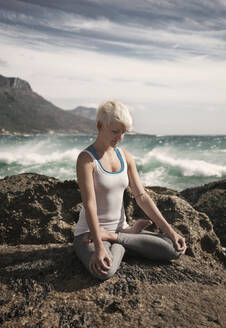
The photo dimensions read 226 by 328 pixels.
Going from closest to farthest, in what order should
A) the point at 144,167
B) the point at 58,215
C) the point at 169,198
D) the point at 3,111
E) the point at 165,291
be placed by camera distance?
the point at 165,291, the point at 58,215, the point at 169,198, the point at 144,167, the point at 3,111

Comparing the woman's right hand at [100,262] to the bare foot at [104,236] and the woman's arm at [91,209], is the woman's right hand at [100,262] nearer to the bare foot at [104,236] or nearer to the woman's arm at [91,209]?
the woman's arm at [91,209]

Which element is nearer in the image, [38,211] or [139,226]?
[139,226]

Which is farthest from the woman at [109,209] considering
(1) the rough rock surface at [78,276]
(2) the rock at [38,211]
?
(2) the rock at [38,211]

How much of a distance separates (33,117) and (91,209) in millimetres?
160217

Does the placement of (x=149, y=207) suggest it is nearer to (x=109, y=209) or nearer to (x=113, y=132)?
(x=109, y=209)

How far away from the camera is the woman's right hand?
2.65 metres

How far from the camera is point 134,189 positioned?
3408 mm

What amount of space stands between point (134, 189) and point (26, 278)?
1.41 metres

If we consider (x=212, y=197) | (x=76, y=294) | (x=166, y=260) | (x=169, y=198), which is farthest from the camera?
(x=212, y=197)

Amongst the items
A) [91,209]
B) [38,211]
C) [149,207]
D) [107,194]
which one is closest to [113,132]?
[107,194]

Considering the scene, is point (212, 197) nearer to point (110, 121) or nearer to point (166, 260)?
point (166, 260)

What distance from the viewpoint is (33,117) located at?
512 feet

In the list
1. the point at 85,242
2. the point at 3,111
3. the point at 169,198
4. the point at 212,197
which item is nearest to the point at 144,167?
the point at 212,197

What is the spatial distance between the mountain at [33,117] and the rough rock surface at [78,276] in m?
122
